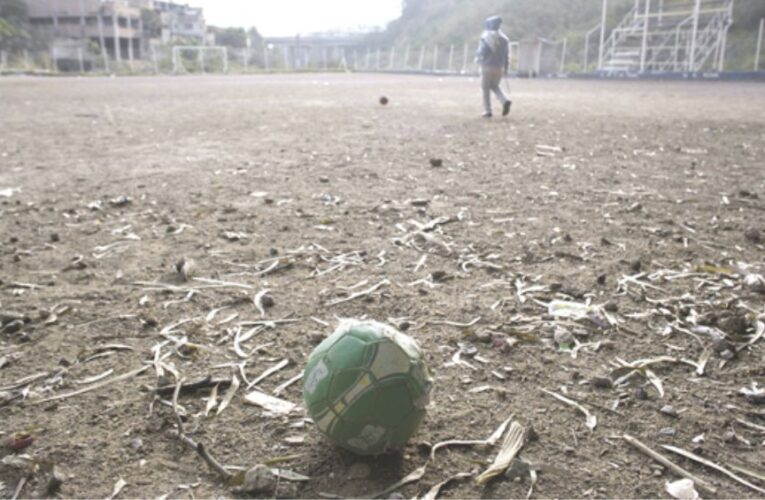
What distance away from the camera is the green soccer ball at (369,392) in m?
2.14

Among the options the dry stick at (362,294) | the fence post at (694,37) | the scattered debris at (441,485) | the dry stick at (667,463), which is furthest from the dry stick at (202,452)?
the fence post at (694,37)

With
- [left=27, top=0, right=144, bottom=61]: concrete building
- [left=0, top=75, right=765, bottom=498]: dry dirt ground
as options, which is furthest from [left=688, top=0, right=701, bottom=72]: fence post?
[left=27, top=0, right=144, bottom=61]: concrete building

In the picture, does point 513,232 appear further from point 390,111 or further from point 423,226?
point 390,111

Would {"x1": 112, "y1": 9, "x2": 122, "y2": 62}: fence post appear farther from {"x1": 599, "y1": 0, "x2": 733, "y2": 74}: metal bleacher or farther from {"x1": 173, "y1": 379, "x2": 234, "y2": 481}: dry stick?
{"x1": 173, "y1": 379, "x2": 234, "y2": 481}: dry stick

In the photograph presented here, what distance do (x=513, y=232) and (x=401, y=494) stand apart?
10.5ft

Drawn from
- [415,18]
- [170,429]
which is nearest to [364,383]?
[170,429]

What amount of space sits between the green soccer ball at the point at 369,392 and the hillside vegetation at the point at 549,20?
1467 inches

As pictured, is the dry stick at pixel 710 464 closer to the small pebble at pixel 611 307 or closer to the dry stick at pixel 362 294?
the small pebble at pixel 611 307

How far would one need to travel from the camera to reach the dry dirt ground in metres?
2.31

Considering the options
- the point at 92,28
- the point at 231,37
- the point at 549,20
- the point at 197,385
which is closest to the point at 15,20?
the point at 92,28

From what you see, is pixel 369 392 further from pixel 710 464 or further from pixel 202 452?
pixel 710 464

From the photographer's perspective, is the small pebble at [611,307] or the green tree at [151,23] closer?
the small pebble at [611,307]

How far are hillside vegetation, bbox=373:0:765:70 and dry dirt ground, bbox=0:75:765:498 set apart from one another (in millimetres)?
32677

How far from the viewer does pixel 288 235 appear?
16.5ft
